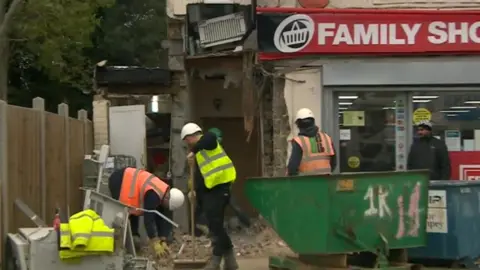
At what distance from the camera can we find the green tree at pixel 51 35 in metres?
22.3

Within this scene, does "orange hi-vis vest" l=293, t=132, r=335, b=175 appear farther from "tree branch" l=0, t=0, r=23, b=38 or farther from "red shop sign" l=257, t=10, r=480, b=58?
"tree branch" l=0, t=0, r=23, b=38

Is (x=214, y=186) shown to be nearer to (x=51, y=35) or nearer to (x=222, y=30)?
(x=222, y=30)

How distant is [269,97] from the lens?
43.0ft

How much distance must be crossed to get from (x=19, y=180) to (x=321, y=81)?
16.0 ft

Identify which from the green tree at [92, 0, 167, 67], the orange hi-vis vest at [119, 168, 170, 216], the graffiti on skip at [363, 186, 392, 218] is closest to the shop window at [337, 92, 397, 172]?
the orange hi-vis vest at [119, 168, 170, 216]

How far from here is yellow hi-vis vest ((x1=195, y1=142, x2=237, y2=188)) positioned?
29.1 feet

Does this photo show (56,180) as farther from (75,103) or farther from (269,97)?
(75,103)

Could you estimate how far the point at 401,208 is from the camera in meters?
7.98

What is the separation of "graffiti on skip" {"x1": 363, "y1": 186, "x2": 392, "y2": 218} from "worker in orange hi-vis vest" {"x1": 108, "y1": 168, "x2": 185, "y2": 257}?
8.12 ft

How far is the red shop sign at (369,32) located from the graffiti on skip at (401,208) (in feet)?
13.5

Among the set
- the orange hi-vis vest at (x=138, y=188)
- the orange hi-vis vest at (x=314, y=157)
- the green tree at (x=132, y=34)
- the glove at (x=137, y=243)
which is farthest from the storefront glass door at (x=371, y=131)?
the green tree at (x=132, y=34)

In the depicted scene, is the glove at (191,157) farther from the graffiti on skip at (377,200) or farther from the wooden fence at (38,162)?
the graffiti on skip at (377,200)

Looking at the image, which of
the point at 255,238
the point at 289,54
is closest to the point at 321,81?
the point at 289,54

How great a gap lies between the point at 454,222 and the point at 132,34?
27.4 meters
